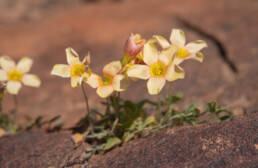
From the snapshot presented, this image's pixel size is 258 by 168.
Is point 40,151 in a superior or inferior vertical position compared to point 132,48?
inferior

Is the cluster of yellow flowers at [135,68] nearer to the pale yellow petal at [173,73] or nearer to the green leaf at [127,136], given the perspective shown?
the pale yellow petal at [173,73]

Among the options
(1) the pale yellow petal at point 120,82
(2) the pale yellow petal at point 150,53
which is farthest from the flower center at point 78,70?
(2) the pale yellow petal at point 150,53

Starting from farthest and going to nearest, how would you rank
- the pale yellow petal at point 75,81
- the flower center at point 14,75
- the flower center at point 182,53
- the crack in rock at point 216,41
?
the crack in rock at point 216,41, the flower center at point 14,75, the flower center at point 182,53, the pale yellow petal at point 75,81

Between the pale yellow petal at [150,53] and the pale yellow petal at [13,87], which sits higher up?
the pale yellow petal at [150,53]

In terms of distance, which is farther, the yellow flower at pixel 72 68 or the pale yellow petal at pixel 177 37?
the pale yellow petal at pixel 177 37

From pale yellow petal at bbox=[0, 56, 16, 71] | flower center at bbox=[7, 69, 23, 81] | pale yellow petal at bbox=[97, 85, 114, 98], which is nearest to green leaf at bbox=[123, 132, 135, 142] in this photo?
pale yellow petal at bbox=[97, 85, 114, 98]

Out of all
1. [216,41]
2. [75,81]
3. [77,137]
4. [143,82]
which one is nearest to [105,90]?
[75,81]

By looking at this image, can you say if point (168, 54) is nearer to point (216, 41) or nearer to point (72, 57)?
point (72, 57)
